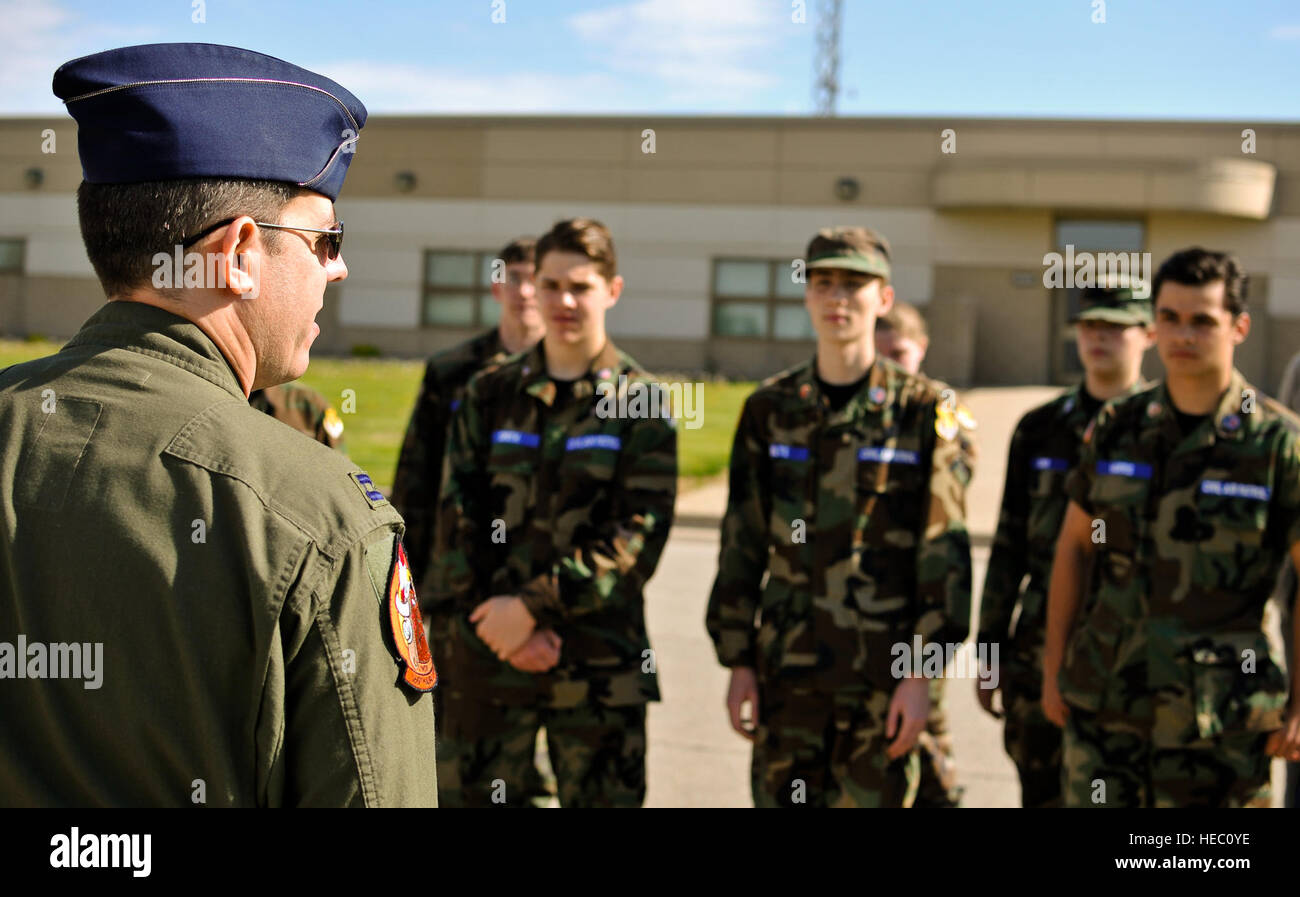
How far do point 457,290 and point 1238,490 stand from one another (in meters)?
25.1

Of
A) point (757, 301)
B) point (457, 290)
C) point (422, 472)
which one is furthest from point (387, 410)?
point (422, 472)

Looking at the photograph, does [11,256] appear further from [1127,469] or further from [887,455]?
[1127,469]

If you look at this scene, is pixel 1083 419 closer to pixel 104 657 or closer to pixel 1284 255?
pixel 104 657

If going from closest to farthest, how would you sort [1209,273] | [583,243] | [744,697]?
1. [1209,273]
2. [744,697]
3. [583,243]

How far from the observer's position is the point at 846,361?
13.8 ft

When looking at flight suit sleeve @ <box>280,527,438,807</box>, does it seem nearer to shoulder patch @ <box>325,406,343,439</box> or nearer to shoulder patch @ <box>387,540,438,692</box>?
shoulder patch @ <box>387,540,438,692</box>

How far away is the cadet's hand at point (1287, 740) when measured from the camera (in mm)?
3705

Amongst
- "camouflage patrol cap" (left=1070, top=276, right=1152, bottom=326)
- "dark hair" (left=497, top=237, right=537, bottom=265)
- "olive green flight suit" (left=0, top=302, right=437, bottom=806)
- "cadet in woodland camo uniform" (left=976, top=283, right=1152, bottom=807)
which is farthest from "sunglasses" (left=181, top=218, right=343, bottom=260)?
"camouflage patrol cap" (left=1070, top=276, right=1152, bottom=326)

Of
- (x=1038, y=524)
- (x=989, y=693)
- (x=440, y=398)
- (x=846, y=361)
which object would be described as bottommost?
(x=989, y=693)

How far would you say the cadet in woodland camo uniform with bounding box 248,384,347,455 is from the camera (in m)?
4.79

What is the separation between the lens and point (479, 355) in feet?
17.8

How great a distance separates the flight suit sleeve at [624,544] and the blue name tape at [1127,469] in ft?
4.73
